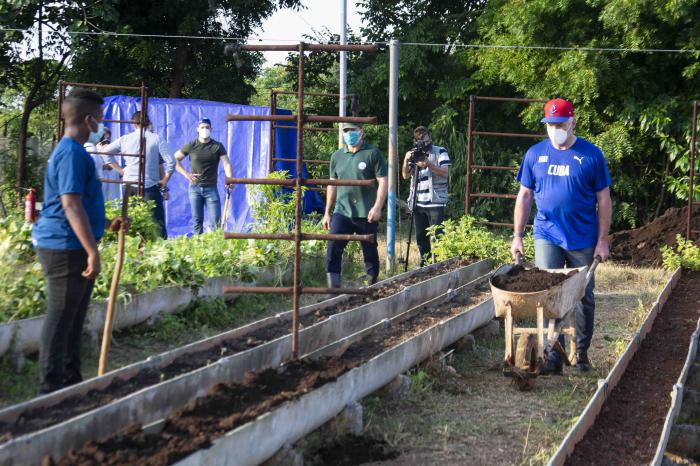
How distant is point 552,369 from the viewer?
7484mm

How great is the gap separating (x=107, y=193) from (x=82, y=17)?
6.68 metres

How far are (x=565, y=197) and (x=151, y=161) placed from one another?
285 inches

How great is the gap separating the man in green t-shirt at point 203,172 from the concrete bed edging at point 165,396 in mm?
4786

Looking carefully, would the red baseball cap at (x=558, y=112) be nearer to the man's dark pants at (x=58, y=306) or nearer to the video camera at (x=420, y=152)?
the man's dark pants at (x=58, y=306)

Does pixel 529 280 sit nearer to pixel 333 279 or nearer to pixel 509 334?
pixel 509 334

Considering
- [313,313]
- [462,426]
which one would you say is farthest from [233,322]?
[462,426]

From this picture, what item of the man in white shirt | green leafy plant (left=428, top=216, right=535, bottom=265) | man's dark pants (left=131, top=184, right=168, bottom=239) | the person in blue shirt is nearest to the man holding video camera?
green leafy plant (left=428, top=216, right=535, bottom=265)

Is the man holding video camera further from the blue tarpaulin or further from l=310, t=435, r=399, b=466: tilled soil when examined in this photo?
l=310, t=435, r=399, b=466: tilled soil

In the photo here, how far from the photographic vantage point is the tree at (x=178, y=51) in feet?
72.1

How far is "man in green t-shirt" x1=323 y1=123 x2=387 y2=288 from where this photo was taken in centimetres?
1017

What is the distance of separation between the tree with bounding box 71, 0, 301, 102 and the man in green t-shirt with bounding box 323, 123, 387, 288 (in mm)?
11942

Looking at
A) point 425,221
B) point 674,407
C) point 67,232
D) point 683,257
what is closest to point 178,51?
point 425,221

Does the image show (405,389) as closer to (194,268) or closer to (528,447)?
(528,447)

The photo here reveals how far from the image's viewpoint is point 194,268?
9.43m
